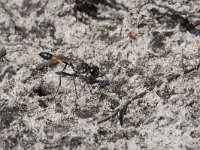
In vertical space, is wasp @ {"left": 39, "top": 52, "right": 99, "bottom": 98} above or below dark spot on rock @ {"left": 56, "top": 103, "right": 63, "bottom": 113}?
above

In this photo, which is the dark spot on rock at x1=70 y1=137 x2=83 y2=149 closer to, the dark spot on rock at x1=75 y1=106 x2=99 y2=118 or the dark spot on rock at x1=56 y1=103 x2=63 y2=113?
the dark spot on rock at x1=75 y1=106 x2=99 y2=118

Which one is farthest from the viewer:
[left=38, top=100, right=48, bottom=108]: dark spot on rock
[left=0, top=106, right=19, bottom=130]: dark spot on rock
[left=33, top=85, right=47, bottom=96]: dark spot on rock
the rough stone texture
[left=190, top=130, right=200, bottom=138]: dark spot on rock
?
[left=33, top=85, right=47, bottom=96]: dark spot on rock

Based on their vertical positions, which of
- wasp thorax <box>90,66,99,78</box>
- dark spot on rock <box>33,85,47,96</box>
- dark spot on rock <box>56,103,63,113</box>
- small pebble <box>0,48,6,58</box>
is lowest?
dark spot on rock <box>56,103,63,113</box>

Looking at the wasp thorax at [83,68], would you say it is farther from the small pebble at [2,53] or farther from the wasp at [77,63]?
the small pebble at [2,53]

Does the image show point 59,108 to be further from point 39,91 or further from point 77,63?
point 77,63

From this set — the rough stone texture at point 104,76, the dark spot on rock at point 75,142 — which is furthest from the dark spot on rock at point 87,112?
the dark spot on rock at point 75,142

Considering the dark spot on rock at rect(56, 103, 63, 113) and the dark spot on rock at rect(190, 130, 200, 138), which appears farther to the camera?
the dark spot on rock at rect(56, 103, 63, 113)

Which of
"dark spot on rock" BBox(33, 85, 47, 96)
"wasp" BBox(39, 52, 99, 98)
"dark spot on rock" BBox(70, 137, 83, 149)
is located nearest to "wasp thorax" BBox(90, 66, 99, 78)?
"wasp" BBox(39, 52, 99, 98)

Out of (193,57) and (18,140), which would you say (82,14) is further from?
(18,140)
